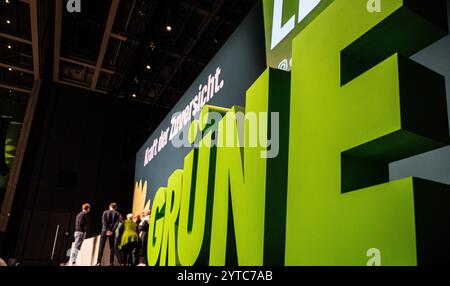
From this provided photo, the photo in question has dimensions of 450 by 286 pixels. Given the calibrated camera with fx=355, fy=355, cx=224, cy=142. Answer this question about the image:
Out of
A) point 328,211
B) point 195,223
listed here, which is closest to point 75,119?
point 195,223

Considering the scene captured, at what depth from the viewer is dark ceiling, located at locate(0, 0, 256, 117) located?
932 centimetres

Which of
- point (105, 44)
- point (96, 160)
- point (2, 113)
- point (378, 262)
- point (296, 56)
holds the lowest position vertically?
point (378, 262)

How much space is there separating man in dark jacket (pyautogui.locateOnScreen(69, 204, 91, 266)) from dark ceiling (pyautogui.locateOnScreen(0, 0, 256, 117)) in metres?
4.97

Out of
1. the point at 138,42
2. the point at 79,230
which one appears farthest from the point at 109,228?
the point at 138,42

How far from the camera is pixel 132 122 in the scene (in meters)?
13.7

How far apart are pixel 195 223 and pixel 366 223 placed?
2.02 meters

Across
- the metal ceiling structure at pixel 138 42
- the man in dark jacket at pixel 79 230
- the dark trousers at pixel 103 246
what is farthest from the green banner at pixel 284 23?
the metal ceiling structure at pixel 138 42

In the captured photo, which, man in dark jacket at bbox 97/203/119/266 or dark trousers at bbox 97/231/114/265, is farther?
man in dark jacket at bbox 97/203/119/266

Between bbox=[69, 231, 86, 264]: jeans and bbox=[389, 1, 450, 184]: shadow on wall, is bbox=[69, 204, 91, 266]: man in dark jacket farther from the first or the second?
bbox=[389, 1, 450, 184]: shadow on wall

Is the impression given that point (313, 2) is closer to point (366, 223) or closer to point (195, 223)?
point (366, 223)

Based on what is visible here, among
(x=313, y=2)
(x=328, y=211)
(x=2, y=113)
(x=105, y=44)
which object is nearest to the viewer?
(x=328, y=211)

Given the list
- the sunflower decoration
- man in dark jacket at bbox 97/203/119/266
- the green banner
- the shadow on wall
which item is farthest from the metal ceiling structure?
the shadow on wall

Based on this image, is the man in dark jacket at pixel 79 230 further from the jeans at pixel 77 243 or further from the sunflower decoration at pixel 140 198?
the sunflower decoration at pixel 140 198

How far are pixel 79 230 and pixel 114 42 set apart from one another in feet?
20.6
